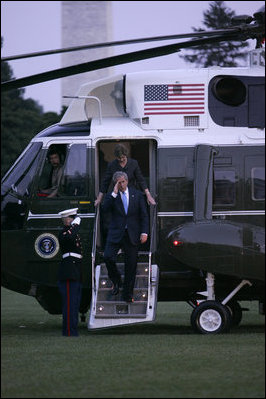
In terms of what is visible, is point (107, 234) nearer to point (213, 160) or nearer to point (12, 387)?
point (213, 160)

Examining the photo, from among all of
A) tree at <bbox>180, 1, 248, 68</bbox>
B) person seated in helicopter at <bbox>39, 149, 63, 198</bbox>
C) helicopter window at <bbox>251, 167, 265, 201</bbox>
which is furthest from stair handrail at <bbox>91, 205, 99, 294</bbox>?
tree at <bbox>180, 1, 248, 68</bbox>

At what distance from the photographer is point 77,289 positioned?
45.5 feet

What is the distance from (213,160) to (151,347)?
11.7ft

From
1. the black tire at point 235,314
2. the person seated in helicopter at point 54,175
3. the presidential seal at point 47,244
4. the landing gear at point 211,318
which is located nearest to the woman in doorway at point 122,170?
the person seated in helicopter at point 54,175

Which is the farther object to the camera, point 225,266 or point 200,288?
point 200,288

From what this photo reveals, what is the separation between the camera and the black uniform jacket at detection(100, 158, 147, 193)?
14.4 metres

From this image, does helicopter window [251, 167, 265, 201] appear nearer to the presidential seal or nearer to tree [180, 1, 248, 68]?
the presidential seal

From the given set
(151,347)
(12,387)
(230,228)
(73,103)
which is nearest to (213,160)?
(230,228)

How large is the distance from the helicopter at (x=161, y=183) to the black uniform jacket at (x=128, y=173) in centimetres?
39

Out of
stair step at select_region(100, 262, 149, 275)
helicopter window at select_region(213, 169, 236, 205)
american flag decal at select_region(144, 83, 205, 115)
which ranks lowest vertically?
stair step at select_region(100, 262, 149, 275)

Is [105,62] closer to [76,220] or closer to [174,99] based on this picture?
[76,220]

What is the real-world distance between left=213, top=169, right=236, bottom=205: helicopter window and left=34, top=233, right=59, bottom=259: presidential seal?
242 centimetres

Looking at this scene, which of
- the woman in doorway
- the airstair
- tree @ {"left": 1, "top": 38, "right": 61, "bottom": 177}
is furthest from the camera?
tree @ {"left": 1, "top": 38, "right": 61, "bottom": 177}

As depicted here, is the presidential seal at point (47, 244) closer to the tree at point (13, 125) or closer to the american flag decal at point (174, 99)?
the american flag decal at point (174, 99)
